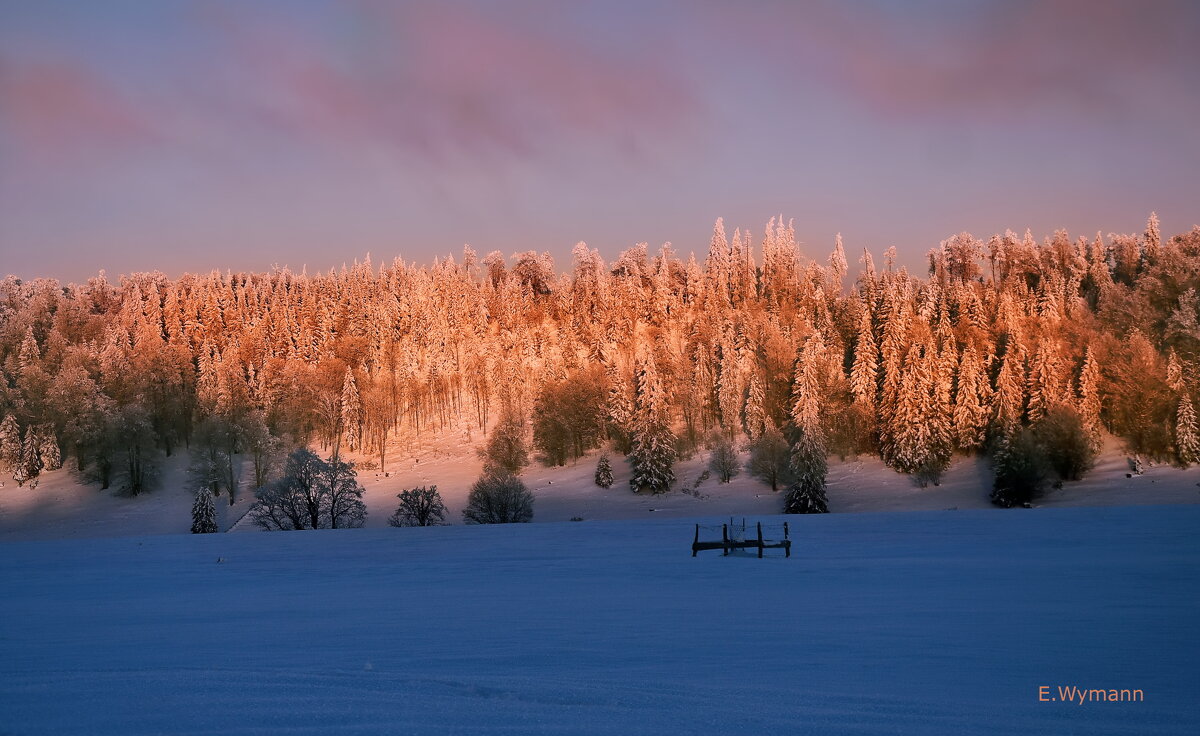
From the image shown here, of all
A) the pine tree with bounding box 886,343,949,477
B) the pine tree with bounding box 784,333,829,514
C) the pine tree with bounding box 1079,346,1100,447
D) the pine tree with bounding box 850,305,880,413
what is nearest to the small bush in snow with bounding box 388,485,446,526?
the pine tree with bounding box 784,333,829,514

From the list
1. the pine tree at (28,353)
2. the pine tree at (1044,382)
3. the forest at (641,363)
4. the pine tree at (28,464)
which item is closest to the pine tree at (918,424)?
the forest at (641,363)

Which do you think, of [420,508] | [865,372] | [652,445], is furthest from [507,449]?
[865,372]

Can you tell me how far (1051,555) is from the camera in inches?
895

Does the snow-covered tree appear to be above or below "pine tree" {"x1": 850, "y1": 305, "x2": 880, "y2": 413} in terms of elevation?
below

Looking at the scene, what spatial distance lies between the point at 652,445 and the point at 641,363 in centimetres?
1554

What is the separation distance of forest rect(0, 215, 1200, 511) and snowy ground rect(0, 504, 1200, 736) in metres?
49.2

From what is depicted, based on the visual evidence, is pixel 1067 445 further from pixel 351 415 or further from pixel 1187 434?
pixel 351 415

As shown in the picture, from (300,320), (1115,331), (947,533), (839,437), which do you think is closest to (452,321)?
(300,320)

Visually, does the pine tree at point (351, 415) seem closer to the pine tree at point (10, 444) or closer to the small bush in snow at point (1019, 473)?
the pine tree at point (10, 444)

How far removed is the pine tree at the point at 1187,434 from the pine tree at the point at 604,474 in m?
50.0

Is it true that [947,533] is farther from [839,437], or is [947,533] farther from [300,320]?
[300,320]

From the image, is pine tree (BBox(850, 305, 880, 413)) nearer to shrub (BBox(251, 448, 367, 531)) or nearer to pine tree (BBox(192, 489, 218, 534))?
shrub (BBox(251, 448, 367, 531))

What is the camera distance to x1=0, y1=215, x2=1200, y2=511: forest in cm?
7238

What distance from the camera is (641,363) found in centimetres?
9069
